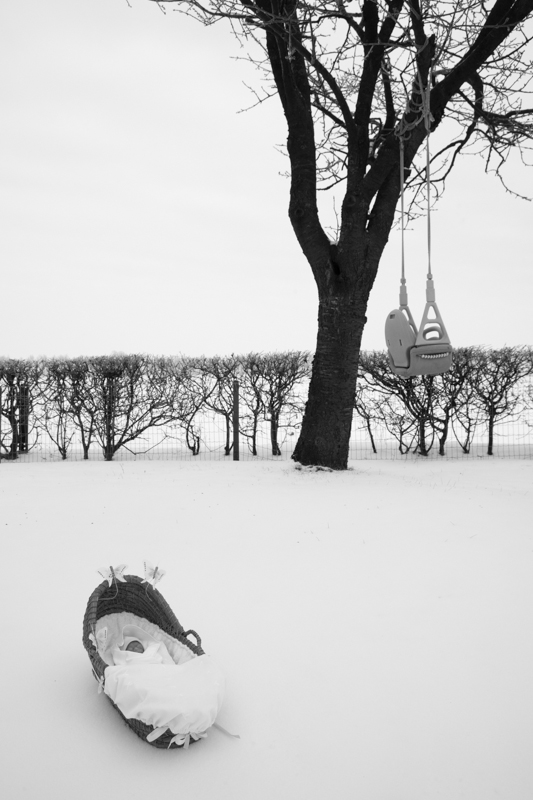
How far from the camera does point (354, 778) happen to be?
183cm

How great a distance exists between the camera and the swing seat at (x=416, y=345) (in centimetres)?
393

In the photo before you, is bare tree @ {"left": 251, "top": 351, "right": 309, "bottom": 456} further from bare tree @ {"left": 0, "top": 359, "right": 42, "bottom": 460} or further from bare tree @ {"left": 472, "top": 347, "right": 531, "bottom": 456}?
bare tree @ {"left": 0, "top": 359, "right": 42, "bottom": 460}

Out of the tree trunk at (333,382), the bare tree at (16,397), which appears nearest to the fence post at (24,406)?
the bare tree at (16,397)

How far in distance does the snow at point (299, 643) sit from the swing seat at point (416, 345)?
3.66ft

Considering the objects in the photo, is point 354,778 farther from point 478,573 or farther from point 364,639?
point 478,573

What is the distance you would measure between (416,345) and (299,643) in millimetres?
2193

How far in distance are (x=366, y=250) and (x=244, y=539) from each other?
4188 millimetres

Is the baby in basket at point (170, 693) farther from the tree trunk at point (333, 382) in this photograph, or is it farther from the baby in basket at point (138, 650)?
the tree trunk at point (333, 382)

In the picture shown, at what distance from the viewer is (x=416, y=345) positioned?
3.96 m

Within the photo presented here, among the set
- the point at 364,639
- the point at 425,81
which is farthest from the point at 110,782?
the point at 425,81

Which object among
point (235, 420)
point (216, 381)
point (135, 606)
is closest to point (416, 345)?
point (135, 606)

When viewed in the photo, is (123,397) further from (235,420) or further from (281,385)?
(281,385)

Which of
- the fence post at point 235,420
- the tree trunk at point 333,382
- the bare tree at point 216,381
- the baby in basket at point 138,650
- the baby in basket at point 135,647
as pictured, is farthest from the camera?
the bare tree at point 216,381

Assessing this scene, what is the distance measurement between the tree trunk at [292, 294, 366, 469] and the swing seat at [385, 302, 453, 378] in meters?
2.36
